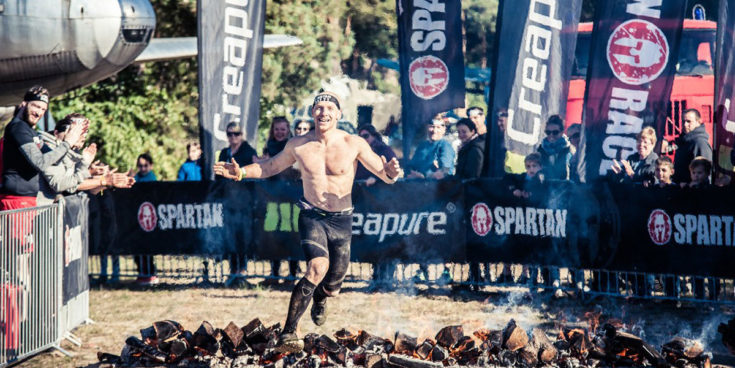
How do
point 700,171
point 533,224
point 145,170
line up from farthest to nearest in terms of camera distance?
point 145,170 → point 533,224 → point 700,171

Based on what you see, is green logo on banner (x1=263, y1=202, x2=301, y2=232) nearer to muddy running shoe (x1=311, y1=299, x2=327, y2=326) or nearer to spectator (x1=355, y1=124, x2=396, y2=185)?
spectator (x1=355, y1=124, x2=396, y2=185)

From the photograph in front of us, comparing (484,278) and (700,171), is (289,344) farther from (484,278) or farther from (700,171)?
(700,171)

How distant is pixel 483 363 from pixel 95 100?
48.0ft

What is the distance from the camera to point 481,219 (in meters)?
11.1

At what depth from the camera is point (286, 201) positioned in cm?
1170

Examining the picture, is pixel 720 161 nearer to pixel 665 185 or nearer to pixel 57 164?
pixel 665 185

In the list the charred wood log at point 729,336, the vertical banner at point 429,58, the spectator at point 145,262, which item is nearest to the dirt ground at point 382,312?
the charred wood log at point 729,336

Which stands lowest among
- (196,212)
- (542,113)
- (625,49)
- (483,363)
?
(483,363)

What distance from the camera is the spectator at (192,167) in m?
13.2

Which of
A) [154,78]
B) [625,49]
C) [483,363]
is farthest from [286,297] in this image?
[154,78]

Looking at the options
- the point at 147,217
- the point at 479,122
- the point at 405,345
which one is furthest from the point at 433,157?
the point at 405,345

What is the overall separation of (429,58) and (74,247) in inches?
229

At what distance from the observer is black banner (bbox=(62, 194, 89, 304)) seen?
8750 mm

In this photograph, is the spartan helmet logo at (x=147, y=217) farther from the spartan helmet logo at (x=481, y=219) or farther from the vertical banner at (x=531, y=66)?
the vertical banner at (x=531, y=66)
